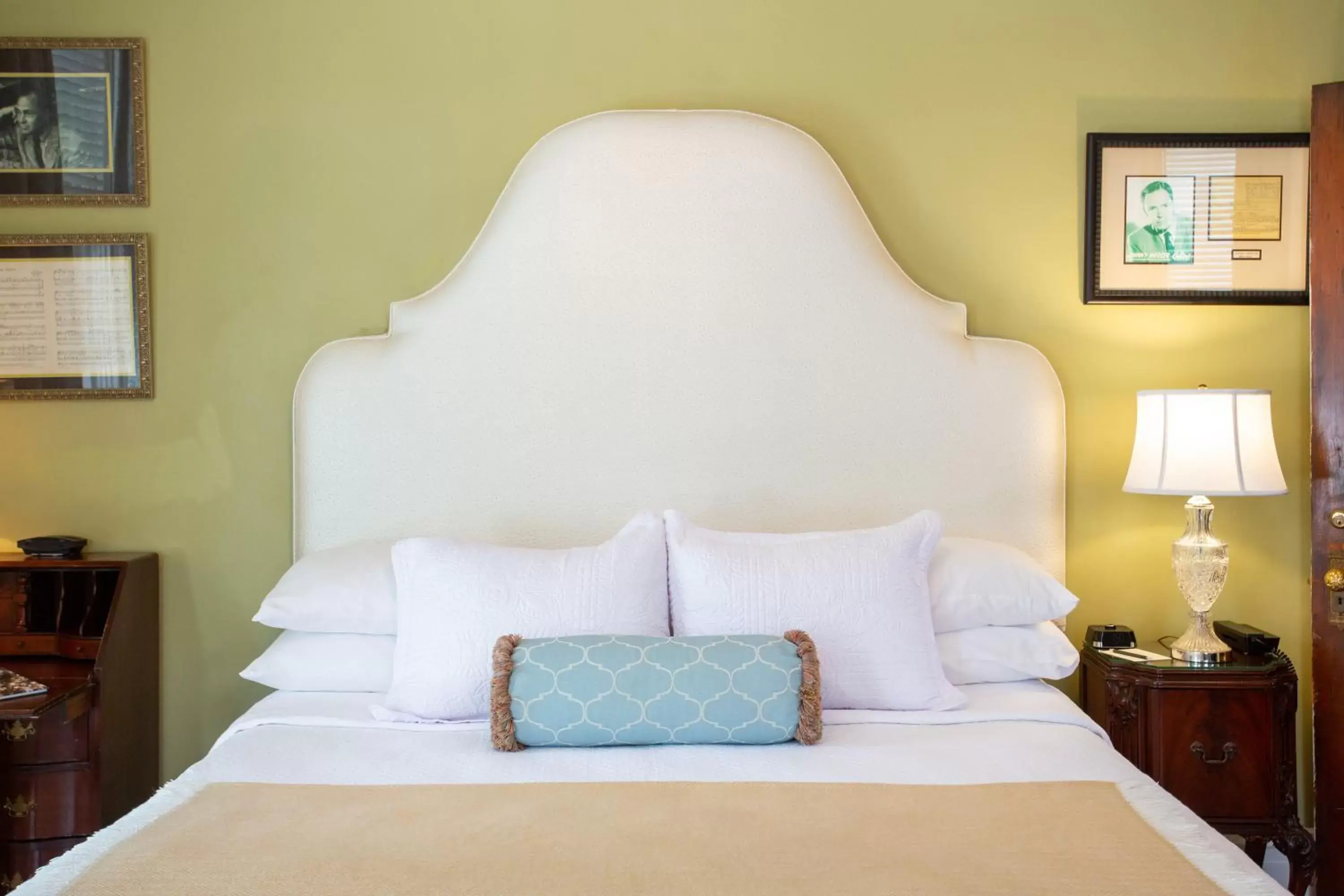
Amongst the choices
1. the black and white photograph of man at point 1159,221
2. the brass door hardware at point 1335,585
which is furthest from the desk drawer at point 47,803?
the brass door hardware at point 1335,585

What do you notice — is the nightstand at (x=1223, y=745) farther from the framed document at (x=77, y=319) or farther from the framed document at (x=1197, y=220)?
the framed document at (x=77, y=319)

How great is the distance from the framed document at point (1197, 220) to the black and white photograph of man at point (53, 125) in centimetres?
258

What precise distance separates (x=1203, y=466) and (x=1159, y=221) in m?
0.71

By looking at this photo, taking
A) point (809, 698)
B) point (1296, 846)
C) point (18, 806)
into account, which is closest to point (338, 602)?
point (18, 806)

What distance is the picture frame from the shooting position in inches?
108

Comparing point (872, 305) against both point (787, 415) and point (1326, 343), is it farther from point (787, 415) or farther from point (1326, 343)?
point (1326, 343)

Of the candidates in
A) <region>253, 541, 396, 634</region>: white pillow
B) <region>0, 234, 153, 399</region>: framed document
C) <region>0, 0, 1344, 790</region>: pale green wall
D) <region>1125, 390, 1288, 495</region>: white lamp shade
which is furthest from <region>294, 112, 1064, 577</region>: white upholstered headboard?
<region>0, 234, 153, 399</region>: framed document

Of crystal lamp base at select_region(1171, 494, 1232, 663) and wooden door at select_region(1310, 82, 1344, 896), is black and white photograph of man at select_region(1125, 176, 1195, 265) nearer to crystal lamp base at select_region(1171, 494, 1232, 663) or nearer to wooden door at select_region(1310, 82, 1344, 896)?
wooden door at select_region(1310, 82, 1344, 896)

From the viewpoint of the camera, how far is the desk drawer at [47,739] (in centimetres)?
235

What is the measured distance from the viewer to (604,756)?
1.92m

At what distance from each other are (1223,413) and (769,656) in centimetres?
130

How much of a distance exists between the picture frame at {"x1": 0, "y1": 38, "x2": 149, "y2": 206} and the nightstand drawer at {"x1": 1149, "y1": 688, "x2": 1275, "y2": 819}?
2835 millimetres

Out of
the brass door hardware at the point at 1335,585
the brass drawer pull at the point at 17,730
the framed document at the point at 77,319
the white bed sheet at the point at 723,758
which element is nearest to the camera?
the white bed sheet at the point at 723,758

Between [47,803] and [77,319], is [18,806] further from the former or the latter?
[77,319]
